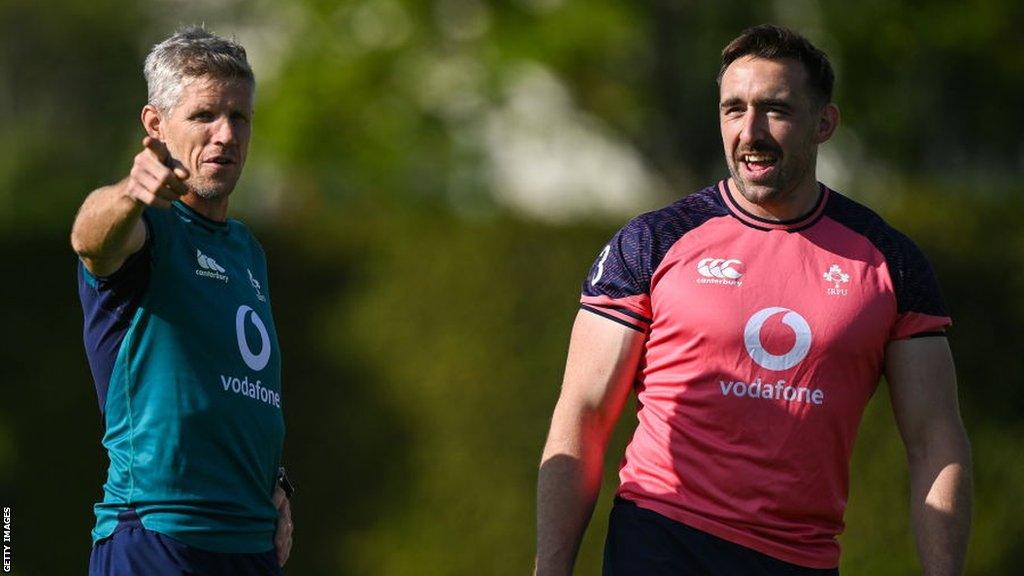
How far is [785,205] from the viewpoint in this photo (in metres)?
4.40

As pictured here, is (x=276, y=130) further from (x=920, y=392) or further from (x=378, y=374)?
(x=920, y=392)

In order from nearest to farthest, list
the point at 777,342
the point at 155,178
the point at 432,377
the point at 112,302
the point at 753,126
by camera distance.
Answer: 1. the point at 155,178
2. the point at 112,302
3. the point at 777,342
4. the point at 753,126
5. the point at 432,377

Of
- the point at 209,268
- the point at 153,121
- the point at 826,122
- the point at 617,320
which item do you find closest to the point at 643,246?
the point at 617,320

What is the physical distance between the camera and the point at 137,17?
33.7m

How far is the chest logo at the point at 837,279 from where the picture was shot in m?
4.25

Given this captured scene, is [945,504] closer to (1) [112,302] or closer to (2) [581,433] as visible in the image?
(2) [581,433]

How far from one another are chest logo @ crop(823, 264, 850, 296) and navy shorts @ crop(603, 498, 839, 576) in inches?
29.2

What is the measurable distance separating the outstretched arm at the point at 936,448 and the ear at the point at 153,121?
2148 millimetres

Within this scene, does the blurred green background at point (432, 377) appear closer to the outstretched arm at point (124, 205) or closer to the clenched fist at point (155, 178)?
the outstretched arm at point (124, 205)

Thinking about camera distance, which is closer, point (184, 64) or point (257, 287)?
point (184, 64)

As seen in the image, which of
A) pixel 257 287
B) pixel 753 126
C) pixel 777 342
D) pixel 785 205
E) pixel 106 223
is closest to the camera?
pixel 106 223

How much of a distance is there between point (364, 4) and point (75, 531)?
317 inches

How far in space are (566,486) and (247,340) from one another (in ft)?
3.24

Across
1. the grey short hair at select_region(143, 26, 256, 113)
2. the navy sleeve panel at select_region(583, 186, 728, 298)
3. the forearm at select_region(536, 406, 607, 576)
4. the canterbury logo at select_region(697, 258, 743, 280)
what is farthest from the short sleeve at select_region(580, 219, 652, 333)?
the grey short hair at select_region(143, 26, 256, 113)
